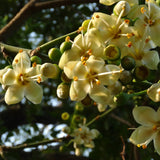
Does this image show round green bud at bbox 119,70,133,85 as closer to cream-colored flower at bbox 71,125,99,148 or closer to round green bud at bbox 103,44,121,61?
round green bud at bbox 103,44,121,61

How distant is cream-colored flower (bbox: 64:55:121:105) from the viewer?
123 cm

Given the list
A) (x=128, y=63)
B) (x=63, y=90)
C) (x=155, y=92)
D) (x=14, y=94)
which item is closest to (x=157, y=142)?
(x=155, y=92)

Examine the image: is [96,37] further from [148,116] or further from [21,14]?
[21,14]

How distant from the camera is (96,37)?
4.24 ft

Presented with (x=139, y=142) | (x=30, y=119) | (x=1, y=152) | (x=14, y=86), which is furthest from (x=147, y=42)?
(x=30, y=119)

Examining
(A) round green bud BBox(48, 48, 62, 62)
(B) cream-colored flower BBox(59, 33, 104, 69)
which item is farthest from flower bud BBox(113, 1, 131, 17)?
(A) round green bud BBox(48, 48, 62, 62)

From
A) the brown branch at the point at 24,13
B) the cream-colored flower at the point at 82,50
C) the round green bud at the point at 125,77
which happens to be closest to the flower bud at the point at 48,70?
the cream-colored flower at the point at 82,50

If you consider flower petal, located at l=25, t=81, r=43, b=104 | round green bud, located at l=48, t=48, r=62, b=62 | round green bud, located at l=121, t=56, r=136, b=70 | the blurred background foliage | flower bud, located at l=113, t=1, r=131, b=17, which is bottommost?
the blurred background foliage

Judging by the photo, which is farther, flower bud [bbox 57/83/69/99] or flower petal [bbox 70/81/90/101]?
flower bud [bbox 57/83/69/99]

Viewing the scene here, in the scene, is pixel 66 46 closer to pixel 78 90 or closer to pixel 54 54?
pixel 54 54

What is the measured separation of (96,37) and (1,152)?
1.47 meters

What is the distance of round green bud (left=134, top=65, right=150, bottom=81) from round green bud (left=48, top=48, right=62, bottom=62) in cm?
38

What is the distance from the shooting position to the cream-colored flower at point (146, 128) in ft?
4.41

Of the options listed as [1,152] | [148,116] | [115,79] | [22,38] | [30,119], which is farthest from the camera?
[22,38]
